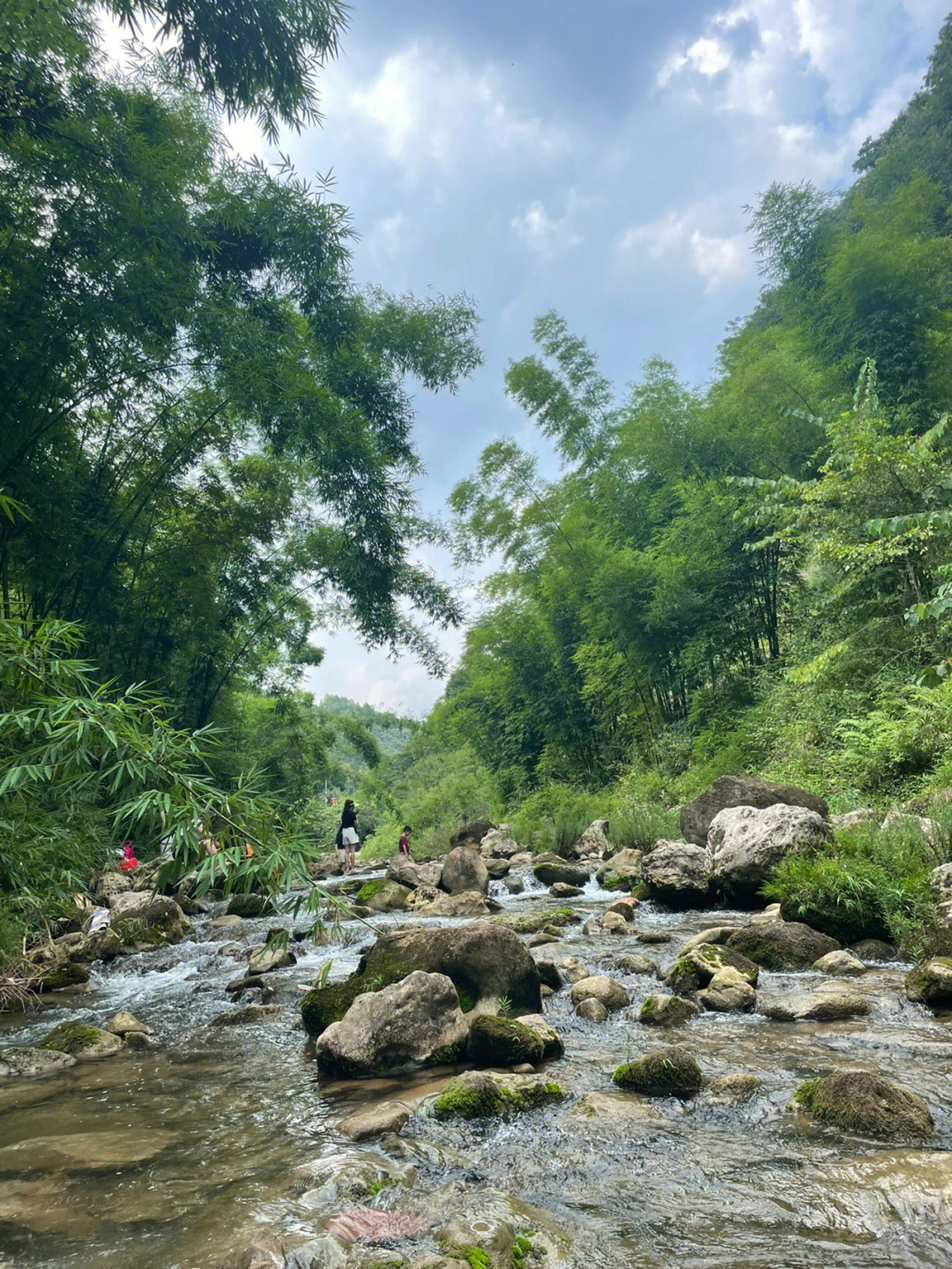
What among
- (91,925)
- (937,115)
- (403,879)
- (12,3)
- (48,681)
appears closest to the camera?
(48,681)

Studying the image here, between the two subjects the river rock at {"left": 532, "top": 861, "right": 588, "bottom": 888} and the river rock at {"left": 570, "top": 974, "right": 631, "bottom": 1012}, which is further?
the river rock at {"left": 532, "top": 861, "right": 588, "bottom": 888}

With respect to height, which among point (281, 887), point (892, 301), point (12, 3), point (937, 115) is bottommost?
point (281, 887)

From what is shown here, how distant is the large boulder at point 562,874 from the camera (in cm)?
1051

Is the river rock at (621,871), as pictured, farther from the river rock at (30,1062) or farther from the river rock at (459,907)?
the river rock at (30,1062)

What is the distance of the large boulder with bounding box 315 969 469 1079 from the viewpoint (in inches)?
152

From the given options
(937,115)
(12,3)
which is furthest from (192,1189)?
(937,115)

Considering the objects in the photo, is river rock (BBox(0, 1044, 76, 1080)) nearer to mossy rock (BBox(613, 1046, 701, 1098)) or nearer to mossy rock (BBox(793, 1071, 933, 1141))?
mossy rock (BBox(613, 1046, 701, 1098))

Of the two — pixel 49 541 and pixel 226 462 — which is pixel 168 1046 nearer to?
pixel 49 541

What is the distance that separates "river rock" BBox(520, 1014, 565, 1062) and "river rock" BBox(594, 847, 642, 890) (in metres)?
5.05

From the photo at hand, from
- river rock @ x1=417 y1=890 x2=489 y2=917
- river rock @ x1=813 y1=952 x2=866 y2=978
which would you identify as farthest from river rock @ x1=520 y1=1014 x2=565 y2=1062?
river rock @ x1=417 y1=890 x2=489 y2=917

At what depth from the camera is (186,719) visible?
11797mm

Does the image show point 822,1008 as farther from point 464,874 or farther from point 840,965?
point 464,874

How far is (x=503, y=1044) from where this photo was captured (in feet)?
12.4

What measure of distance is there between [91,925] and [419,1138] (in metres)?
7.18
